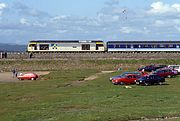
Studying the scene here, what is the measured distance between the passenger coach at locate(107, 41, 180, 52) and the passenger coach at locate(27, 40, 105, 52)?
14.1 feet

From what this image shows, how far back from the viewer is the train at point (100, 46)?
114 meters

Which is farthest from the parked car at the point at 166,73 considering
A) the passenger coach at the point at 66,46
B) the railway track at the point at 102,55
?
the passenger coach at the point at 66,46

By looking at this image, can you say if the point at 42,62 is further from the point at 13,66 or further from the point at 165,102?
the point at 165,102

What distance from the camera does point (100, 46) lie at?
119 m

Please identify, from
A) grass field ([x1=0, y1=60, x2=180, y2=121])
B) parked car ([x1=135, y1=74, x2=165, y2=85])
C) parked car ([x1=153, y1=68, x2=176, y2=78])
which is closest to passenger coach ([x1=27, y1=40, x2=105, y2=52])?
parked car ([x1=153, y1=68, x2=176, y2=78])

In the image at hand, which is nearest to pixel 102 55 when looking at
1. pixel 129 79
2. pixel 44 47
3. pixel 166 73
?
pixel 44 47

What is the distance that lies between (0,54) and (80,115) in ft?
292

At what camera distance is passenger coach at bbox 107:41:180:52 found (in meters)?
114

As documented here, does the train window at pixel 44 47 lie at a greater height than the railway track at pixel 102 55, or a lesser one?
greater

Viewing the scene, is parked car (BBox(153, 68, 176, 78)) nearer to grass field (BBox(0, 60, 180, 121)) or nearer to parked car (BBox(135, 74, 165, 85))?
parked car (BBox(135, 74, 165, 85))

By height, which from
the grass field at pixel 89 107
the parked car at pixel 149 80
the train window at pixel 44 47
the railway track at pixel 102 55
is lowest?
the grass field at pixel 89 107

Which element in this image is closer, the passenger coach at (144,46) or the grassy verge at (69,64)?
the grassy verge at (69,64)

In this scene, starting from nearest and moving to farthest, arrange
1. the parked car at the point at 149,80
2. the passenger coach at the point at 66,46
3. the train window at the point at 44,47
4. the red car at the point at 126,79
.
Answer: the parked car at the point at 149,80
the red car at the point at 126,79
the passenger coach at the point at 66,46
the train window at the point at 44,47

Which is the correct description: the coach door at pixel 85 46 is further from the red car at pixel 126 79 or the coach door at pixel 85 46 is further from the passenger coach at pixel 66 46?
the red car at pixel 126 79
